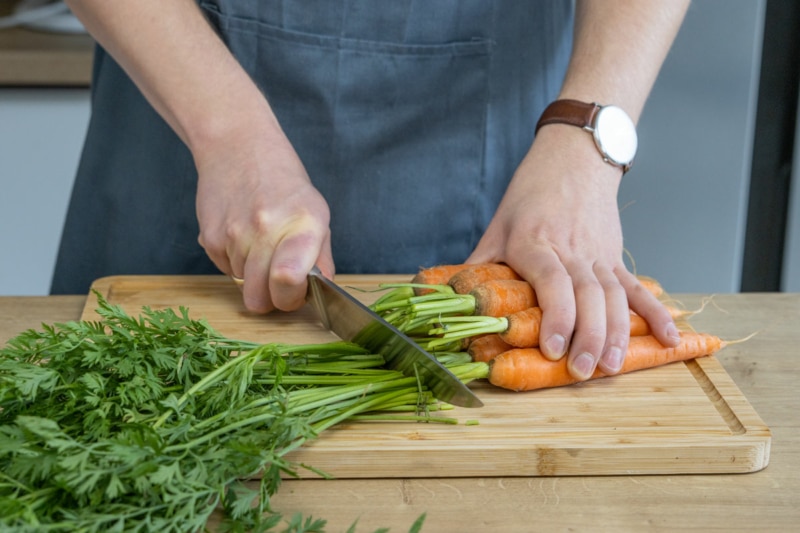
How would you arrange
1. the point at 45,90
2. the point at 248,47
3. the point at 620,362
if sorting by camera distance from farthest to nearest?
the point at 45,90 → the point at 248,47 → the point at 620,362

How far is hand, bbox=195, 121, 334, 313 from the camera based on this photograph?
4.06 feet

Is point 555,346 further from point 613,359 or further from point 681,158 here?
point 681,158

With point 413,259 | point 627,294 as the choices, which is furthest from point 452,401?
point 413,259

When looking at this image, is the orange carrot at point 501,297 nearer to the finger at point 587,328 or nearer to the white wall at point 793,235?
the finger at point 587,328

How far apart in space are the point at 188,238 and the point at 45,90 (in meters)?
1.29

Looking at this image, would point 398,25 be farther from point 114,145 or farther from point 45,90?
point 45,90

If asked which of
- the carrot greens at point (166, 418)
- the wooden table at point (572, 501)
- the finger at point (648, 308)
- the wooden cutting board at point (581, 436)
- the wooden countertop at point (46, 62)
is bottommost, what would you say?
the wooden table at point (572, 501)

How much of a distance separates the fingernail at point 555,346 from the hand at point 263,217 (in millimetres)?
346

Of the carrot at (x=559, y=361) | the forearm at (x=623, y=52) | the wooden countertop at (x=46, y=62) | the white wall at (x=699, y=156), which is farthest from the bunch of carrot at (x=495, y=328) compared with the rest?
the wooden countertop at (x=46, y=62)

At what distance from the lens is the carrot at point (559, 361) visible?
113 cm

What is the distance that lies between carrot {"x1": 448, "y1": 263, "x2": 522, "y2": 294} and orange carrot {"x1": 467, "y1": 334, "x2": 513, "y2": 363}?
0.25 feet

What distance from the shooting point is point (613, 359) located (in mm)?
1156

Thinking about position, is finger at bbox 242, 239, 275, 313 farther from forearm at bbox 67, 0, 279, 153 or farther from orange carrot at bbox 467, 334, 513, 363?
orange carrot at bbox 467, 334, 513, 363

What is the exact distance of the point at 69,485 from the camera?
789 mm
